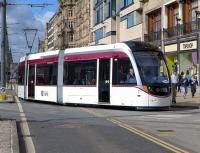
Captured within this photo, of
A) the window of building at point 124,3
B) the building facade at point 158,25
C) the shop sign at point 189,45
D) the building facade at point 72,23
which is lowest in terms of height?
the shop sign at point 189,45

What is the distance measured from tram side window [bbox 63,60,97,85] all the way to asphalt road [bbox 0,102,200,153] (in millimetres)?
6002

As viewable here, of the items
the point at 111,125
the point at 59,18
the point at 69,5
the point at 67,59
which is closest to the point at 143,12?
the point at 67,59

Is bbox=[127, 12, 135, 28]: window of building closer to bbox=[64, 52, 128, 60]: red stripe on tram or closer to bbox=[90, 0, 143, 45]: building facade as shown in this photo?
bbox=[90, 0, 143, 45]: building facade

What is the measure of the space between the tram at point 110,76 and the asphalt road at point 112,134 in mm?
3317

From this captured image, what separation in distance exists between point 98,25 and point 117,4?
12.2 meters

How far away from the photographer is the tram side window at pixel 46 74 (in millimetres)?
30156

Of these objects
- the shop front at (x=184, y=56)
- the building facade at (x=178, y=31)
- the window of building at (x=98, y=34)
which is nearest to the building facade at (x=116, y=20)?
the window of building at (x=98, y=34)

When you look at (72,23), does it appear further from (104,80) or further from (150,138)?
(150,138)

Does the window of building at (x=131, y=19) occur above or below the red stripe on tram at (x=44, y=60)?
above

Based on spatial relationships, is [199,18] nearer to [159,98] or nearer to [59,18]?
[159,98]

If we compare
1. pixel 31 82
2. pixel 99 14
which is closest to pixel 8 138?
pixel 31 82

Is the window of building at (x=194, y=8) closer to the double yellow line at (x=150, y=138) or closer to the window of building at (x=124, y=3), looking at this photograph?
the window of building at (x=124, y=3)

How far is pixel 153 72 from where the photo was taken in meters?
24.9

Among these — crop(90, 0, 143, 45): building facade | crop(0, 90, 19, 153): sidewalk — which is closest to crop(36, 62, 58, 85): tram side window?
crop(0, 90, 19, 153): sidewalk
